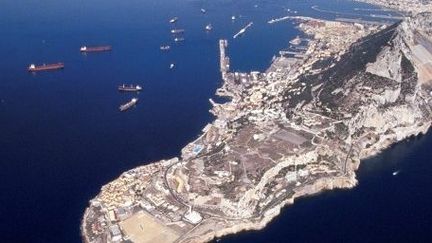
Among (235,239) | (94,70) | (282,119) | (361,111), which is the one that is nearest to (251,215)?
(235,239)

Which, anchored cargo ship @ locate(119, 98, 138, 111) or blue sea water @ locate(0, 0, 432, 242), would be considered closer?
blue sea water @ locate(0, 0, 432, 242)

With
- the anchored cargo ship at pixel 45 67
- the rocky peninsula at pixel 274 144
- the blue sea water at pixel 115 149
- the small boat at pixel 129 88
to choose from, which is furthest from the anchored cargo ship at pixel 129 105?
the anchored cargo ship at pixel 45 67

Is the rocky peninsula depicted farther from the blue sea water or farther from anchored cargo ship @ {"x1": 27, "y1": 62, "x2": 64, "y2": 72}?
anchored cargo ship @ {"x1": 27, "y1": 62, "x2": 64, "y2": 72}

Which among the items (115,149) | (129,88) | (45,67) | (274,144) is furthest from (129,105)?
(274,144)

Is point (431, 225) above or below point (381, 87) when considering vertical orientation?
below

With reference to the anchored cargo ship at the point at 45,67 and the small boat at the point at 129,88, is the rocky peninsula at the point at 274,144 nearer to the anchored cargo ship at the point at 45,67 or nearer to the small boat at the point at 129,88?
the small boat at the point at 129,88

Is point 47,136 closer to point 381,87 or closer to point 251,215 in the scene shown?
point 251,215

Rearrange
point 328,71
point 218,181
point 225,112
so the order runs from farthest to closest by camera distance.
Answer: point 328,71
point 225,112
point 218,181

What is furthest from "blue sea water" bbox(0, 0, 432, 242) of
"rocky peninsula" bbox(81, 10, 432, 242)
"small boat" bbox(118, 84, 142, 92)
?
"rocky peninsula" bbox(81, 10, 432, 242)
